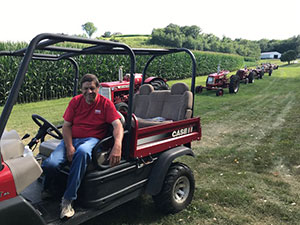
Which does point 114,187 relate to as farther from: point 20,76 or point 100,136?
point 20,76

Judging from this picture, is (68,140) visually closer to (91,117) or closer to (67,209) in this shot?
(91,117)

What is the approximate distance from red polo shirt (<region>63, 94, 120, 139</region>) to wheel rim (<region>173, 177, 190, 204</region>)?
4.01 feet

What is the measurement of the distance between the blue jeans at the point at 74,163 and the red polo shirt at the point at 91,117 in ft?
0.30

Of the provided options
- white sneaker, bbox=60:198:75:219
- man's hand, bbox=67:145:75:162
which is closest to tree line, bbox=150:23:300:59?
man's hand, bbox=67:145:75:162

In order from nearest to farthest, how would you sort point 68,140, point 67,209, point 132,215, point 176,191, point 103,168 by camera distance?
point 67,209, point 103,168, point 68,140, point 132,215, point 176,191

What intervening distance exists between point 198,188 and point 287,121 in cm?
522

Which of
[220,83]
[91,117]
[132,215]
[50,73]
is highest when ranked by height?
[91,117]

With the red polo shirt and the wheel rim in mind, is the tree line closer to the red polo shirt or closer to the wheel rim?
the wheel rim

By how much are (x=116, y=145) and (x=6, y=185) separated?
3.40 feet

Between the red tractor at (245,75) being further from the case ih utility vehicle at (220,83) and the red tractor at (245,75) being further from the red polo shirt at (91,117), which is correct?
the red polo shirt at (91,117)

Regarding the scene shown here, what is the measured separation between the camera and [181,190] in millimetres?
3471

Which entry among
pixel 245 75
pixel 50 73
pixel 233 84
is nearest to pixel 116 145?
pixel 50 73

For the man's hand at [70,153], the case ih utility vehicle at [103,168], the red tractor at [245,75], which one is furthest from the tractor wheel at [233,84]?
the man's hand at [70,153]

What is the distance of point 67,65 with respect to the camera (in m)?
13.0
